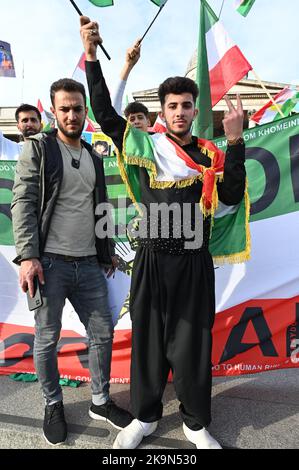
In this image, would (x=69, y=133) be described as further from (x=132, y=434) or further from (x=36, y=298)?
(x=132, y=434)

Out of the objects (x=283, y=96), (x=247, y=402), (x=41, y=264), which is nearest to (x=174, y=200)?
(x=41, y=264)

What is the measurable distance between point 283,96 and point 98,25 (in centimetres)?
653

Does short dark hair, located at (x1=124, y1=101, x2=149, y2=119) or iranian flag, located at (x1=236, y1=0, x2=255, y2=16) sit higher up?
iranian flag, located at (x1=236, y1=0, x2=255, y2=16)

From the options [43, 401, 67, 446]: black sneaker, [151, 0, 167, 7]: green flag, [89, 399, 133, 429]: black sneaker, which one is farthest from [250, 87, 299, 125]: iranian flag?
[43, 401, 67, 446]: black sneaker

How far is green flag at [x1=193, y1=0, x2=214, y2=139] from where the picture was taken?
294 cm

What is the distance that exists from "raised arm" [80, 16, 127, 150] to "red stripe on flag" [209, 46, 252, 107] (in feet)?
5.61

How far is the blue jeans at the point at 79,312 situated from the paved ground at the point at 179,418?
A: 206 millimetres

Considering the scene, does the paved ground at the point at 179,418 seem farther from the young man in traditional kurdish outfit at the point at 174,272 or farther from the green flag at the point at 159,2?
the green flag at the point at 159,2

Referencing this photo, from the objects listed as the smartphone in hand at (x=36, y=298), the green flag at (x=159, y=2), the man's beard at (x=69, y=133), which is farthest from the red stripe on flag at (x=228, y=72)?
the smartphone in hand at (x=36, y=298)

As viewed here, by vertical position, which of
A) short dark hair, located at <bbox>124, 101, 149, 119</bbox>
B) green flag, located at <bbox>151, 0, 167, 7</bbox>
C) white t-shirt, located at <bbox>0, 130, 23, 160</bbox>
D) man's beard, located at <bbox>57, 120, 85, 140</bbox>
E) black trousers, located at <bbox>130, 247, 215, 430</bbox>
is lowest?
black trousers, located at <bbox>130, 247, 215, 430</bbox>

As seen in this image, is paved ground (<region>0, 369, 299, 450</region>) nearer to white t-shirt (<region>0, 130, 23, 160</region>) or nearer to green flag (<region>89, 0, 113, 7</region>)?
white t-shirt (<region>0, 130, 23, 160</region>)

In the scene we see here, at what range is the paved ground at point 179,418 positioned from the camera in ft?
6.60

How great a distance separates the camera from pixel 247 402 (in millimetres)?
2459

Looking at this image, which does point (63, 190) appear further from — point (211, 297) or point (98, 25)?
point (211, 297)
